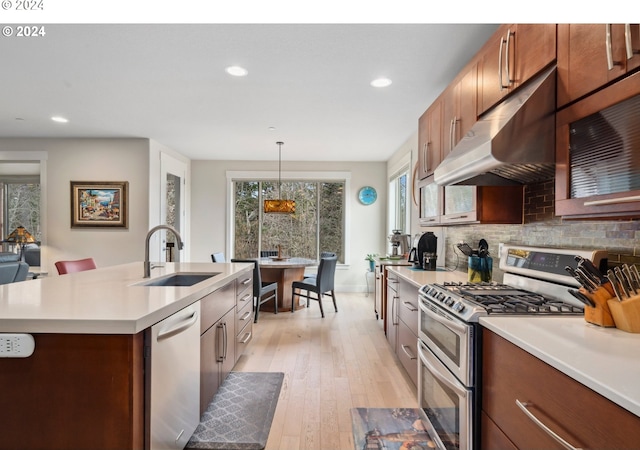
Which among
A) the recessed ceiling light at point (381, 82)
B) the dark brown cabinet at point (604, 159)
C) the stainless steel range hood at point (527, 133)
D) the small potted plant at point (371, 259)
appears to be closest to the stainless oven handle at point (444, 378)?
the dark brown cabinet at point (604, 159)

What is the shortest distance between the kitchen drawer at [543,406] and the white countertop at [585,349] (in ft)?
0.09

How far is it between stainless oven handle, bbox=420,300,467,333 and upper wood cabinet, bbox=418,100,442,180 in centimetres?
125

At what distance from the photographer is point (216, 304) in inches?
83.7

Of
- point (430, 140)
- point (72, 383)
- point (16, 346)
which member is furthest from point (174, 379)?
point (430, 140)

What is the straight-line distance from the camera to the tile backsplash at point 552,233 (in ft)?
4.57

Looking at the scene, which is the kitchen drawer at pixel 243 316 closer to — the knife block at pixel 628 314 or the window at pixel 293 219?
the knife block at pixel 628 314

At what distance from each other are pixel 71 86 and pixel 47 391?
292cm

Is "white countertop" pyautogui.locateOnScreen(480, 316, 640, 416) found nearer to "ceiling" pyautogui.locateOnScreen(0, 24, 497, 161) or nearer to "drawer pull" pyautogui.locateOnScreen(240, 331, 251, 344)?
"ceiling" pyautogui.locateOnScreen(0, 24, 497, 161)

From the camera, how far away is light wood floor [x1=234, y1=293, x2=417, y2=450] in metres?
2.04

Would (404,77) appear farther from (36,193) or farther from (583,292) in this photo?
(36,193)

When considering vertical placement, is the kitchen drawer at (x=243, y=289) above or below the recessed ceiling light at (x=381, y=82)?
below

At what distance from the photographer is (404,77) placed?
2.82 m

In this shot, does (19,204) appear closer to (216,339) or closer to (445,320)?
(216,339)

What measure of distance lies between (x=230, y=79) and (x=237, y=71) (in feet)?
0.63
